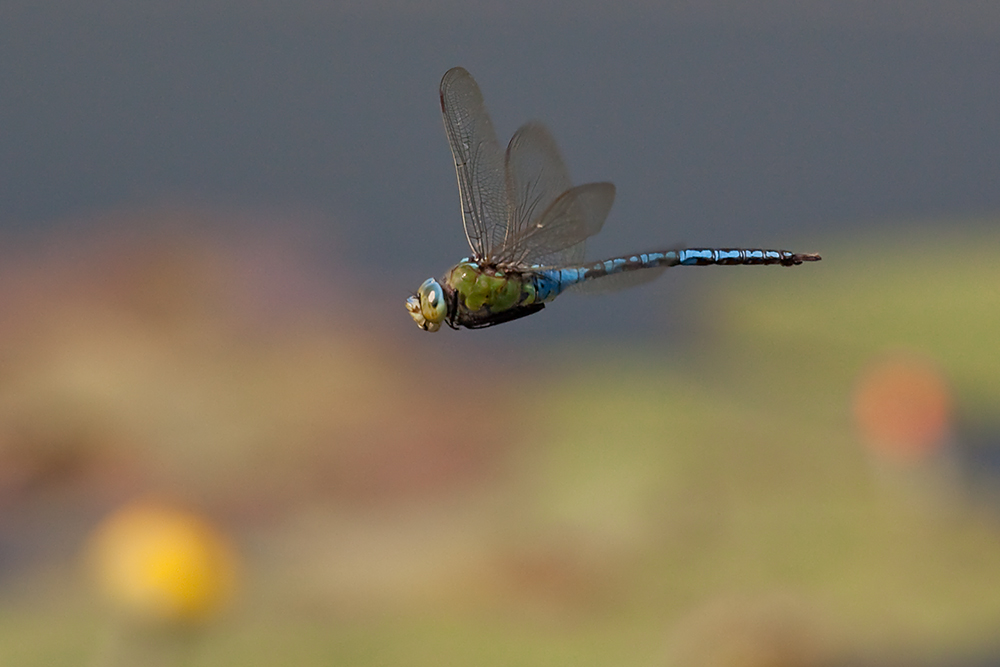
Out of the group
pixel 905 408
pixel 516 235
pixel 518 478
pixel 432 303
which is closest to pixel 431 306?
pixel 432 303

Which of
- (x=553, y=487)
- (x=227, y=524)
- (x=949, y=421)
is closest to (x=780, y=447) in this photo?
(x=949, y=421)

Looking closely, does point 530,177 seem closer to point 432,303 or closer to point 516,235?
point 516,235

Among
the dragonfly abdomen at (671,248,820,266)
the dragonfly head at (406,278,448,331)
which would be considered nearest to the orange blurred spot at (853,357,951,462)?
the dragonfly abdomen at (671,248,820,266)

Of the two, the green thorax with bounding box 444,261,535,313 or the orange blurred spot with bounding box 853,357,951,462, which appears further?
the orange blurred spot with bounding box 853,357,951,462

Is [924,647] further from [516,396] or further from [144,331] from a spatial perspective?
[144,331]

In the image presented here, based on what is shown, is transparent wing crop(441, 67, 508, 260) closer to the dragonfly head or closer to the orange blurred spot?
the dragonfly head
